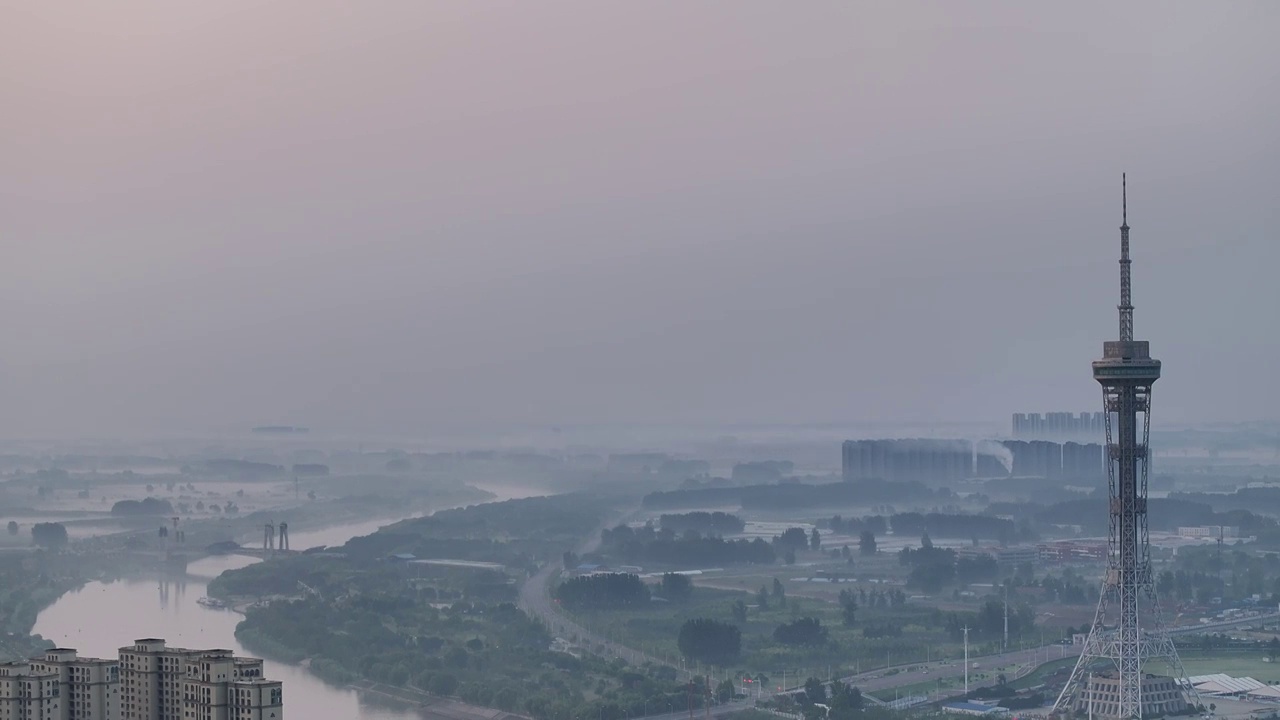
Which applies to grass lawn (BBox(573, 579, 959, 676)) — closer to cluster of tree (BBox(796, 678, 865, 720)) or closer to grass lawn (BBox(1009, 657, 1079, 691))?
grass lawn (BBox(1009, 657, 1079, 691))

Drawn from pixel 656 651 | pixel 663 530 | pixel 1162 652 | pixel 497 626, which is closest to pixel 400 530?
pixel 663 530

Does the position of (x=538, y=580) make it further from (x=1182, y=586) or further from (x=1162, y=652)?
(x=1162, y=652)

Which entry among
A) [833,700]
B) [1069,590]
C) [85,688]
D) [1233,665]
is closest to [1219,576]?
[1069,590]

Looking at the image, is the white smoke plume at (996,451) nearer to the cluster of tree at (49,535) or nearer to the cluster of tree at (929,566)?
the cluster of tree at (929,566)

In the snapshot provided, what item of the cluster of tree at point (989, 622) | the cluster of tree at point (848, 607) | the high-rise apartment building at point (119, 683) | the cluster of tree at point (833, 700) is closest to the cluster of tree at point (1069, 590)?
the cluster of tree at point (989, 622)

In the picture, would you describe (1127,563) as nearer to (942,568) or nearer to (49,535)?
(942,568)

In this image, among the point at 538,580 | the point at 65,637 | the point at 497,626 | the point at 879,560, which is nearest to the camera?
the point at 65,637

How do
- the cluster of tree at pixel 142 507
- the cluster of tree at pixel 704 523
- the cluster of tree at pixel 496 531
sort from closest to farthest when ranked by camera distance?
the cluster of tree at pixel 496 531 → the cluster of tree at pixel 142 507 → the cluster of tree at pixel 704 523
